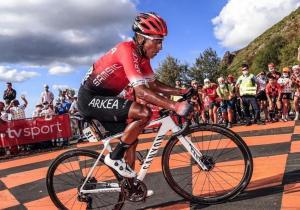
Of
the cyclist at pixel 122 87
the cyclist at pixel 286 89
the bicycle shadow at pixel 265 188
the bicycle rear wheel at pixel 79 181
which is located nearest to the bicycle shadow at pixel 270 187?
the bicycle shadow at pixel 265 188

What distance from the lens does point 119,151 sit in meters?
4.30

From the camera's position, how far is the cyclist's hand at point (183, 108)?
12.9ft

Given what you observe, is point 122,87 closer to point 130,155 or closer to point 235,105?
point 130,155

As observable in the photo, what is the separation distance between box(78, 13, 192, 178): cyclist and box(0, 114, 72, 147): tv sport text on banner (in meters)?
9.69

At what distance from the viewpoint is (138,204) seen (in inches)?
199

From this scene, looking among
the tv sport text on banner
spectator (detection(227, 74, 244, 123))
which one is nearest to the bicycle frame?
spectator (detection(227, 74, 244, 123))

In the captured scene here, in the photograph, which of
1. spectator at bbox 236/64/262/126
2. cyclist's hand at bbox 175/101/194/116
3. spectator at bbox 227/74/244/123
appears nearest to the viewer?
cyclist's hand at bbox 175/101/194/116

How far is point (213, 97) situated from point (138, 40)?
1037 centimetres

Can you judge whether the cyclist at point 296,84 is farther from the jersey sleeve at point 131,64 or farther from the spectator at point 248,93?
the jersey sleeve at point 131,64

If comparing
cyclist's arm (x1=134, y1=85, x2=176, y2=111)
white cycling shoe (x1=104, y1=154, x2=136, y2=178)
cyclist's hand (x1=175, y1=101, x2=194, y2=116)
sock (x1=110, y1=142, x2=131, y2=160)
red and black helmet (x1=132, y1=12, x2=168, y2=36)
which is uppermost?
red and black helmet (x1=132, y1=12, x2=168, y2=36)

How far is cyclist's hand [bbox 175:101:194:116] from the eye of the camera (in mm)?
3945

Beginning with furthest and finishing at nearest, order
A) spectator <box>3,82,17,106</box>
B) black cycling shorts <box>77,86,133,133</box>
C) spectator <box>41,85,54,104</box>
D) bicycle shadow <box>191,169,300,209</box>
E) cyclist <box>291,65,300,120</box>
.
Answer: spectator <box>41,85,54,104</box> < spectator <box>3,82,17,106</box> < cyclist <box>291,65,300,120</box> < bicycle shadow <box>191,169,300,209</box> < black cycling shorts <box>77,86,133,133</box>

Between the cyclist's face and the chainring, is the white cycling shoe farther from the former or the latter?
the cyclist's face

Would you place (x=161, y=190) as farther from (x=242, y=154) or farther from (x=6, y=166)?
(x=6, y=166)
